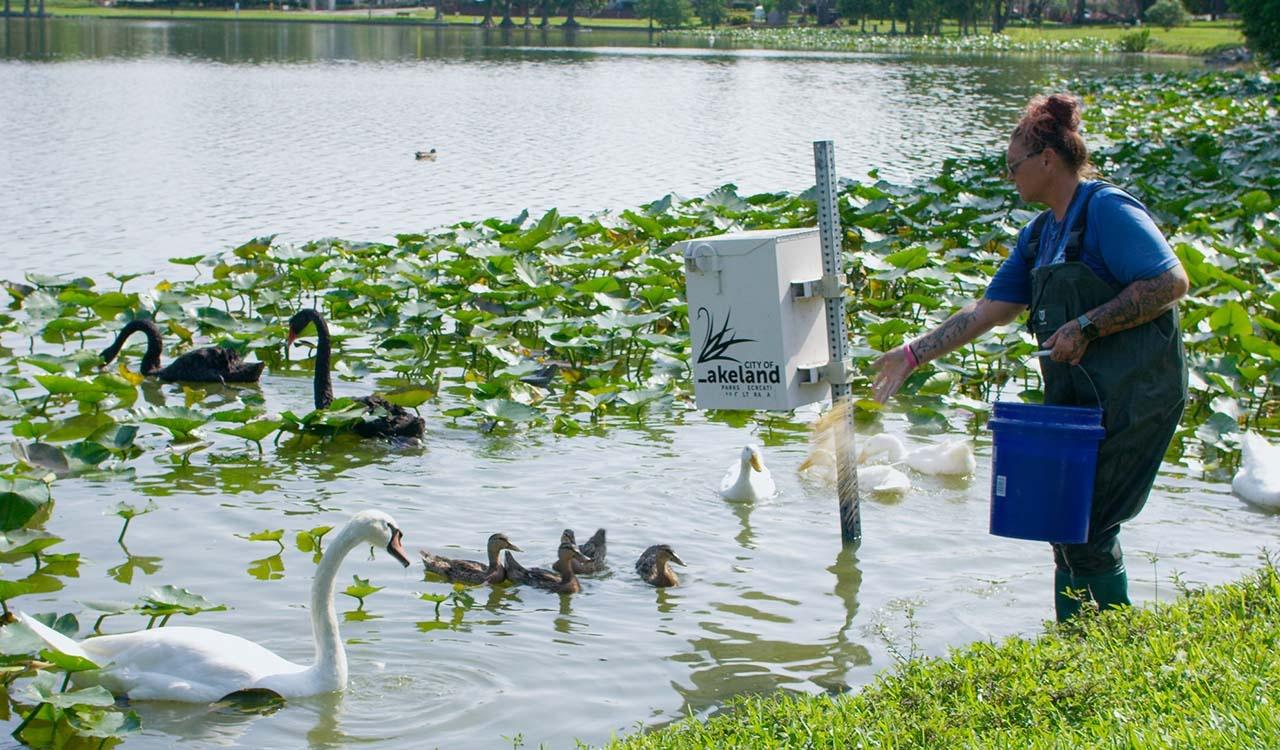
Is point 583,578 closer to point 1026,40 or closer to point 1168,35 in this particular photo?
point 1168,35

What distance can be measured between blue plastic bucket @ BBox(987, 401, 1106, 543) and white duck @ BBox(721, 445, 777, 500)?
2828 mm

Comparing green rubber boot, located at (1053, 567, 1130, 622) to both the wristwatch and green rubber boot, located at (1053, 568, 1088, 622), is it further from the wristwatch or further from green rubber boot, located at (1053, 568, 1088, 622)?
the wristwatch

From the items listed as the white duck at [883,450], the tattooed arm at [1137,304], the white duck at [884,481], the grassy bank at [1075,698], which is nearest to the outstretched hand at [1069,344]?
the tattooed arm at [1137,304]

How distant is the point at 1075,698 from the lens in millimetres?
4434

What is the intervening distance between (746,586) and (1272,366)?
4.36 metres

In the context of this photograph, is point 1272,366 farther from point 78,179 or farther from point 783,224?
point 78,179

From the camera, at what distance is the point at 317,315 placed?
32.4 feet

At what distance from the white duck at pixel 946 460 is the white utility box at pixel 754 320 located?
2264mm

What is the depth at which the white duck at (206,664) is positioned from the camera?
5.38 m

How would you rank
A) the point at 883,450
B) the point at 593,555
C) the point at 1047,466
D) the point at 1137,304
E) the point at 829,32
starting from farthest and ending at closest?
the point at 829,32 < the point at 883,450 < the point at 593,555 < the point at 1047,466 < the point at 1137,304

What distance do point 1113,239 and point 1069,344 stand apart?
384 mm

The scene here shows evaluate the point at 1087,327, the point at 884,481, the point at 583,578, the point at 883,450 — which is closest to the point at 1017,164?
the point at 1087,327

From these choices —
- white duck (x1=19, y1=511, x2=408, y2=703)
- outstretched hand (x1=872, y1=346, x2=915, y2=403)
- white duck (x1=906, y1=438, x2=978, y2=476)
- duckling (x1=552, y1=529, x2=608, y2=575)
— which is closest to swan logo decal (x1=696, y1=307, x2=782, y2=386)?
outstretched hand (x1=872, y1=346, x2=915, y2=403)

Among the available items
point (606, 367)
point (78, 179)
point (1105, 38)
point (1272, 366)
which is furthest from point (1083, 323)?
point (1105, 38)
